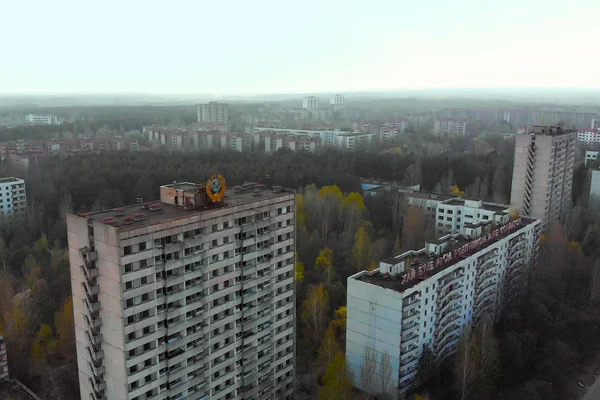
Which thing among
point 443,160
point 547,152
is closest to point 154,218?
point 547,152

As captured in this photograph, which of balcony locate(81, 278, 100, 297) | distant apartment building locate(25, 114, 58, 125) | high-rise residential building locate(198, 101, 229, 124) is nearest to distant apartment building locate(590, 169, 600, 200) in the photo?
balcony locate(81, 278, 100, 297)

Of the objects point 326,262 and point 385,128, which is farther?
point 385,128

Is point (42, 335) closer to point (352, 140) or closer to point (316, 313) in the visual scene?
point (316, 313)

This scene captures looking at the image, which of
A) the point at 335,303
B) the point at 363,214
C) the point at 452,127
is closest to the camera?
the point at 335,303

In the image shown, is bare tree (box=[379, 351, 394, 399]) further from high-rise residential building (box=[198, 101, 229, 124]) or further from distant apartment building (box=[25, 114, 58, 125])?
distant apartment building (box=[25, 114, 58, 125])

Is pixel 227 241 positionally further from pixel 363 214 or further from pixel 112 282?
pixel 363 214

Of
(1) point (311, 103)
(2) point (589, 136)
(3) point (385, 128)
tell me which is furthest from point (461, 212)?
(1) point (311, 103)

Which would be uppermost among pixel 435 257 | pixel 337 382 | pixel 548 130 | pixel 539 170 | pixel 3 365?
pixel 548 130
